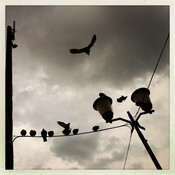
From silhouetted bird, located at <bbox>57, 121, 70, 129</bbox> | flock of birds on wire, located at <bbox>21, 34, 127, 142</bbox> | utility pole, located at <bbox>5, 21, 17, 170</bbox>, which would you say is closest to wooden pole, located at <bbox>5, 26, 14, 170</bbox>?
utility pole, located at <bbox>5, 21, 17, 170</bbox>

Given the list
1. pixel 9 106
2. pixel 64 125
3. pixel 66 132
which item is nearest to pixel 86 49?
pixel 64 125

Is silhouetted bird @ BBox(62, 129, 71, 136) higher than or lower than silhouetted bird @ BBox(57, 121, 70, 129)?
lower

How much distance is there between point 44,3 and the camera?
11.3 ft

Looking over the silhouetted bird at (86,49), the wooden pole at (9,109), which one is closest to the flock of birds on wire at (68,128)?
the silhouetted bird at (86,49)

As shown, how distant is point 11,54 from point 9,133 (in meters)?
1.54

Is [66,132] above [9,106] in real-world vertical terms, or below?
below

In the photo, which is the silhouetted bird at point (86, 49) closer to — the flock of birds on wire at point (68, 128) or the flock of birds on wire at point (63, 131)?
the flock of birds on wire at point (68, 128)

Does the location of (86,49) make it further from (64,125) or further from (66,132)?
(66,132)

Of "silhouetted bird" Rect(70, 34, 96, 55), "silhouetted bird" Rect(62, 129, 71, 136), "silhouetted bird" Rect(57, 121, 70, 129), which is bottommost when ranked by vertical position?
"silhouetted bird" Rect(62, 129, 71, 136)

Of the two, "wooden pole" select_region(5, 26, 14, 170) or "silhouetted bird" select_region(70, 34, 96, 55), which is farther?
"silhouetted bird" select_region(70, 34, 96, 55)

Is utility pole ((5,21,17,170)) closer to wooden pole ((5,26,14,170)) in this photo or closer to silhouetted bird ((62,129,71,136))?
wooden pole ((5,26,14,170))

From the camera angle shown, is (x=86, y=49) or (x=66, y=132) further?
(x=86, y=49)

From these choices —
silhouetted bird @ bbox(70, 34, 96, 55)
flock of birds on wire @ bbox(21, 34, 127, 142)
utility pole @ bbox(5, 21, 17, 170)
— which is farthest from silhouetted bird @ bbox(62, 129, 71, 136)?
silhouetted bird @ bbox(70, 34, 96, 55)
